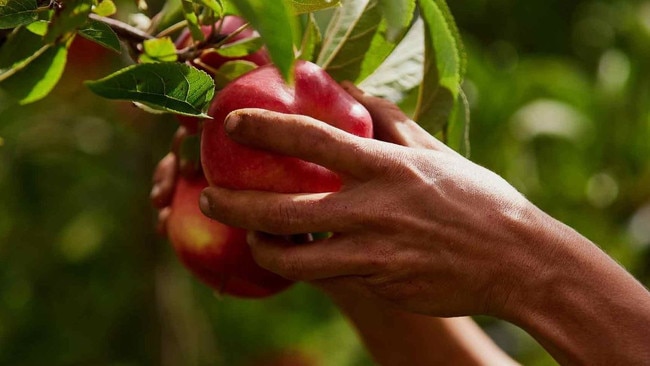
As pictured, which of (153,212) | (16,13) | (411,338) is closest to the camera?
(16,13)

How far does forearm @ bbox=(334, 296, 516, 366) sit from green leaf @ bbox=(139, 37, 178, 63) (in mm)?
479

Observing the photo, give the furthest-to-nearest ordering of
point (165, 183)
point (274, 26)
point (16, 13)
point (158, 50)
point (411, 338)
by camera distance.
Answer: point (411, 338) < point (165, 183) < point (158, 50) < point (16, 13) < point (274, 26)

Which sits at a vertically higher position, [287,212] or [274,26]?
[274,26]

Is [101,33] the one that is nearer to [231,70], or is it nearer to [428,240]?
[231,70]

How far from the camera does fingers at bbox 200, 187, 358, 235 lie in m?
0.78

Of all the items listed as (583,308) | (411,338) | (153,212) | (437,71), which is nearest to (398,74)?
(437,71)

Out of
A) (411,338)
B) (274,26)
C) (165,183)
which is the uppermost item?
(274,26)

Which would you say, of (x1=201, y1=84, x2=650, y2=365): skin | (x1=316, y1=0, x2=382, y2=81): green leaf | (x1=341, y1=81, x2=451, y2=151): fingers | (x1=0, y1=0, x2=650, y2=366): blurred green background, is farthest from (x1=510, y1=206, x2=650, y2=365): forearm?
(x1=0, y1=0, x2=650, y2=366): blurred green background

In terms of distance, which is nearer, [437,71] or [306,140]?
[306,140]

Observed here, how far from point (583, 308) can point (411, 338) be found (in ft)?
1.34

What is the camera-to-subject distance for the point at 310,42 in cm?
93

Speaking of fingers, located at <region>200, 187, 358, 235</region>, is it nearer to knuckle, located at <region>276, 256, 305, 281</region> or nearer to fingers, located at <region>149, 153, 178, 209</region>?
knuckle, located at <region>276, 256, 305, 281</region>

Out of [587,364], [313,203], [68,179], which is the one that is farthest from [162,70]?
[68,179]

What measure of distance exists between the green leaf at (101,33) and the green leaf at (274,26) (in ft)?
0.59
